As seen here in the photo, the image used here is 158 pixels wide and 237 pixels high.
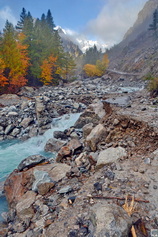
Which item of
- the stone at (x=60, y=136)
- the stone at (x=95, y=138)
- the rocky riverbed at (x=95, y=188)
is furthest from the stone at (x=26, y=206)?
the stone at (x=60, y=136)

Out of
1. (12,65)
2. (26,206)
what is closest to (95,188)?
(26,206)

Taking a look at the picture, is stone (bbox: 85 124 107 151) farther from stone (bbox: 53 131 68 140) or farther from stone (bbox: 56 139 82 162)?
stone (bbox: 53 131 68 140)

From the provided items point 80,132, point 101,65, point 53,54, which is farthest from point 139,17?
point 80,132

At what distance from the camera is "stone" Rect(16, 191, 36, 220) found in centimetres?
402

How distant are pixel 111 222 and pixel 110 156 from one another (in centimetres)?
288

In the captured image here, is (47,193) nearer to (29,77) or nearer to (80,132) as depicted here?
(80,132)

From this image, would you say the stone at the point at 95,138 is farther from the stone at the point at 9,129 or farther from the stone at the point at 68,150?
the stone at the point at 9,129

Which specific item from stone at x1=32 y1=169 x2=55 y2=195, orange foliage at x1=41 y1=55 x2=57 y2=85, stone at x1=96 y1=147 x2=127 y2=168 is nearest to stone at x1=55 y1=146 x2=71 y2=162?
stone at x1=32 y1=169 x2=55 y2=195

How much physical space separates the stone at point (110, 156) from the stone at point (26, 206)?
89.2 inches

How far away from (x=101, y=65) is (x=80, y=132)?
2048 inches

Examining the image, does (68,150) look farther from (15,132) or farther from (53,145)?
(15,132)

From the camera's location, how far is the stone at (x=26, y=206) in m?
4.02

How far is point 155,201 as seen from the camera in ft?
10.6

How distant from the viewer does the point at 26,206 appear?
4203 mm
